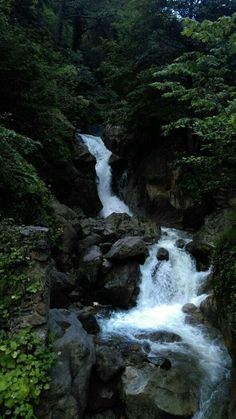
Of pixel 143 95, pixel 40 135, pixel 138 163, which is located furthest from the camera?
pixel 138 163

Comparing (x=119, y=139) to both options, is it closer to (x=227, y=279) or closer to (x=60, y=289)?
(x=60, y=289)

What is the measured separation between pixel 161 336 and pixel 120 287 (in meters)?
1.93

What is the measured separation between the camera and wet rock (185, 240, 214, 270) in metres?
10.6

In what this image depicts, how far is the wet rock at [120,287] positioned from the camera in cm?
905

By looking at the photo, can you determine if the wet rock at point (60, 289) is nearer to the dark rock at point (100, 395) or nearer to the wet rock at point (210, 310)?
the dark rock at point (100, 395)

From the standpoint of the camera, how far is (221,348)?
716 centimetres

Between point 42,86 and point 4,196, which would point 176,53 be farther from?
point 4,196

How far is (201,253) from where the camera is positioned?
10758 millimetres

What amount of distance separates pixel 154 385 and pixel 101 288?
393cm

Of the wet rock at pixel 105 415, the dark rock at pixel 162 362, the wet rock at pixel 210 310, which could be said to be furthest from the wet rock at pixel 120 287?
the wet rock at pixel 105 415

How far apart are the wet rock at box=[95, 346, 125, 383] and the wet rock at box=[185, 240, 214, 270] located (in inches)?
206

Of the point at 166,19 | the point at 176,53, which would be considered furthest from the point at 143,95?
the point at 166,19

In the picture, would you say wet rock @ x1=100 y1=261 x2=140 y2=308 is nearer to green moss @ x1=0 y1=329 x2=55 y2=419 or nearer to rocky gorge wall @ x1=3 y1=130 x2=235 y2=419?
rocky gorge wall @ x1=3 y1=130 x2=235 y2=419

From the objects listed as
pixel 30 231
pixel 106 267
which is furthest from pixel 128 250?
pixel 30 231
